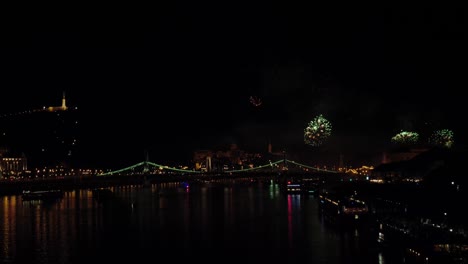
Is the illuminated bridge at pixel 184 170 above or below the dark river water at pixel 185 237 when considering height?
above

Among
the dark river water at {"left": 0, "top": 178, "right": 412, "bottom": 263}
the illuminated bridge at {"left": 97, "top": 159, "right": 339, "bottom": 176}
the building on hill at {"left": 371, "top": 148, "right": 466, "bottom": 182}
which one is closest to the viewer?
the dark river water at {"left": 0, "top": 178, "right": 412, "bottom": 263}

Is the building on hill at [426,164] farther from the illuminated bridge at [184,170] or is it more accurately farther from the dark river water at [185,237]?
the illuminated bridge at [184,170]

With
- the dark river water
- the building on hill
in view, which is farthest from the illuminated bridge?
the dark river water

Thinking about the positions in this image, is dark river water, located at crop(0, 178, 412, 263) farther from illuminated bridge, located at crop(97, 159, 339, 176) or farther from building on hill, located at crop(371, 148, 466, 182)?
illuminated bridge, located at crop(97, 159, 339, 176)

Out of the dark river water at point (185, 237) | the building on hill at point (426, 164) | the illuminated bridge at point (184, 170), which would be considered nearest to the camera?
the dark river water at point (185, 237)

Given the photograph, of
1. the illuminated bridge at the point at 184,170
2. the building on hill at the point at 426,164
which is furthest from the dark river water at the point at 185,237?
the illuminated bridge at the point at 184,170

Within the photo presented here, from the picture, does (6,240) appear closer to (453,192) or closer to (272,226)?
(272,226)

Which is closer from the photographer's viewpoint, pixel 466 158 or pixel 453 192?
pixel 453 192

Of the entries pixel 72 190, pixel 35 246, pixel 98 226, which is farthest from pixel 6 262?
pixel 72 190

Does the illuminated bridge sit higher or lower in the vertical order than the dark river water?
higher
